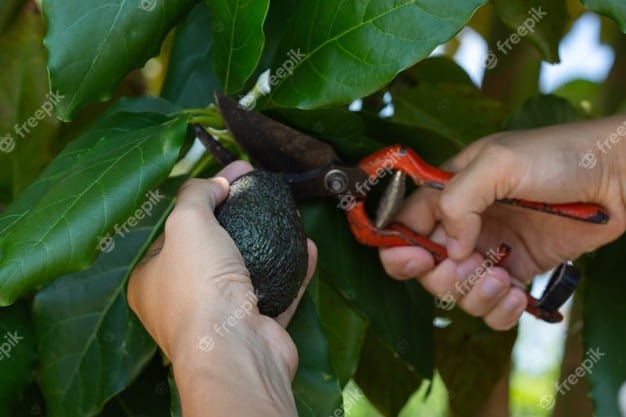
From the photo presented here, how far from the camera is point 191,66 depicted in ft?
3.97

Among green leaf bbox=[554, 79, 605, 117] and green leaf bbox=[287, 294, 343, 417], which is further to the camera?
green leaf bbox=[554, 79, 605, 117]

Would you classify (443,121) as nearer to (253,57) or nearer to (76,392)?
(253,57)

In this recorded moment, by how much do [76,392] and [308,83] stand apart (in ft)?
1.41

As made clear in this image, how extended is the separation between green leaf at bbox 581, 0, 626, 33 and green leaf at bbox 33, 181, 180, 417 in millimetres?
531

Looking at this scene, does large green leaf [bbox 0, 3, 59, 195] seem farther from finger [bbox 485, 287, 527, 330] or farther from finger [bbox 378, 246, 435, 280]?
finger [bbox 485, 287, 527, 330]

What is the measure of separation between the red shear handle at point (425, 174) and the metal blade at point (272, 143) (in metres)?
0.05

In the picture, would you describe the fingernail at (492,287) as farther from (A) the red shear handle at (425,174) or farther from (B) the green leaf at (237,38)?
(B) the green leaf at (237,38)

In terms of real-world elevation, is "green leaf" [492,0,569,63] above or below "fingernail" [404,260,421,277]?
above

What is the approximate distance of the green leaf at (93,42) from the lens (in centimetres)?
92

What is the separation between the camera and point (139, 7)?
0.94m

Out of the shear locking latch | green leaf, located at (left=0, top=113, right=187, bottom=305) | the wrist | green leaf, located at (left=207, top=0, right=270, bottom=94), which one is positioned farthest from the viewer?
the shear locking latch

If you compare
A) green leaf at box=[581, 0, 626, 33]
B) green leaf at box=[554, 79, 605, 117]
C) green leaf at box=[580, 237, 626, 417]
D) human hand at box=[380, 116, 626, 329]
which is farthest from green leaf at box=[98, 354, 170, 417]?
green leaf at box=[554, 79, 605, 117]

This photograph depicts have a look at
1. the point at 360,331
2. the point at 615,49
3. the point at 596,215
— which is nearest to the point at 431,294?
the point at 360,331

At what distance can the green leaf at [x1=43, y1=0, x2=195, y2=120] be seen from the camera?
3.00 ft
